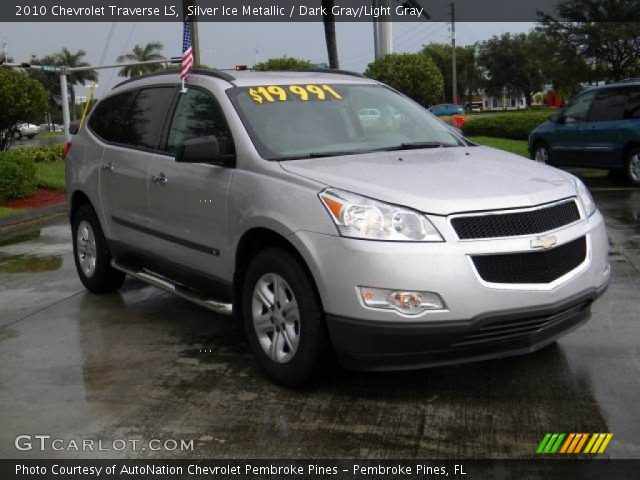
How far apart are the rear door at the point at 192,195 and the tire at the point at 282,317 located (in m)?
0.45

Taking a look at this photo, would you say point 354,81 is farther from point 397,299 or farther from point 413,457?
point 413,457

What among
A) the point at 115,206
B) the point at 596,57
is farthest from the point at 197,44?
the point at 115,206

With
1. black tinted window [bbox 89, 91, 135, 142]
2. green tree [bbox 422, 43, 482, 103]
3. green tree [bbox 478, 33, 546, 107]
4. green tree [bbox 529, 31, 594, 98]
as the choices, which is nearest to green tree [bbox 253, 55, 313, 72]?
green tree [bbox 529, 31, 594, 98]

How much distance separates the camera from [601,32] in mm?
29484

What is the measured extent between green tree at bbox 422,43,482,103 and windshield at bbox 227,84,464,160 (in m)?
80.4

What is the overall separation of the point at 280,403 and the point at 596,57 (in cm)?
2981

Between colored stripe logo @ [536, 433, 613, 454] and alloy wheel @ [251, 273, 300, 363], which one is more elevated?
alloy wheel @ [251, 273, 300, 363]

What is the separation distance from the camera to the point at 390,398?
4438 mm

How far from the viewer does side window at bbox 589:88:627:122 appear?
45.6 ft

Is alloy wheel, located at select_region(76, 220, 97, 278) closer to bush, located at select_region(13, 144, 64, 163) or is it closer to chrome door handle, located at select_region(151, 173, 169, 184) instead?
chrome door handle, located at select_region(151, 173, 169, 184)

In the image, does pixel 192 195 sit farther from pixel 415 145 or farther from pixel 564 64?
pixel 564 64

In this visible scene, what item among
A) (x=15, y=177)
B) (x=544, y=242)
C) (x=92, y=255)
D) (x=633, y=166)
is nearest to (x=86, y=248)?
(x=92, y=255)

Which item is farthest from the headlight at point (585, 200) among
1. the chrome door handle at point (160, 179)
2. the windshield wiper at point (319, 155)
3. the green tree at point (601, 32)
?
the green tree at point (601, 32)

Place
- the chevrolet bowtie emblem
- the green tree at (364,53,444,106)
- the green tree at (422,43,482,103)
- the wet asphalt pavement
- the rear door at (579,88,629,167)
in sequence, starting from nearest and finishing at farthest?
1. the wet asphalt pavement
2. the chevrolet bowtie emblem
3. the rear door at (579,88,629,167)
4. the green tree at (364,53,444,106)
5. the green tree at (422,43,482,103)
